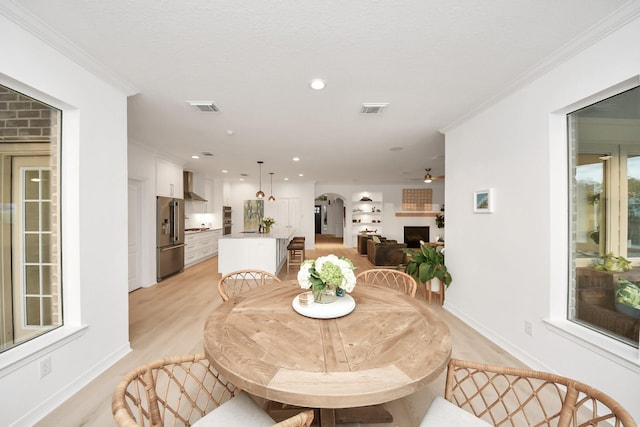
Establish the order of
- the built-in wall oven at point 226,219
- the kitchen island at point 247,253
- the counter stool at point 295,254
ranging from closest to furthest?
the kitchen island at point 247,253, the counter stool at point 295,254, the built-in wall oven at point 226,219

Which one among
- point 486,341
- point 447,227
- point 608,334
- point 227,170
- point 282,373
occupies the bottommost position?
point 486,341

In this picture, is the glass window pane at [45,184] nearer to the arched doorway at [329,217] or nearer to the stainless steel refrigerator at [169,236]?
the stainless steel refrigerator at [169,236]

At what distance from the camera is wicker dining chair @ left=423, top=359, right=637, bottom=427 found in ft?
2.92

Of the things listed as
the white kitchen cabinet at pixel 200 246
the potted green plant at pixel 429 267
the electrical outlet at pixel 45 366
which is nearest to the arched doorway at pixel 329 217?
the white kitchen cabinet at pixel 200 246

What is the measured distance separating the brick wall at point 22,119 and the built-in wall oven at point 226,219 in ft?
22.2

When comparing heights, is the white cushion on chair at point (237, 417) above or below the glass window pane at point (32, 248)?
below

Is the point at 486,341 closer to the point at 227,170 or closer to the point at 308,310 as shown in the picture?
the point at 308,310

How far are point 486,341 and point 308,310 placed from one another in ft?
7.56

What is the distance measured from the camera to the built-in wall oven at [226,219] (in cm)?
856

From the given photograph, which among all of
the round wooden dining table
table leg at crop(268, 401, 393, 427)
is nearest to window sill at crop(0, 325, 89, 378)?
the round wooden dining table

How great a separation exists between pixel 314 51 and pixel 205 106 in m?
1.55

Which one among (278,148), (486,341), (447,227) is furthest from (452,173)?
(278,148)

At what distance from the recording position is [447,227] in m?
3.65

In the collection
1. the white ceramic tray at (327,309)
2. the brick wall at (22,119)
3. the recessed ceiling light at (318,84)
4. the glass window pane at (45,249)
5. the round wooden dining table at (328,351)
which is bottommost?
the round wooden dining table at (328,351)
